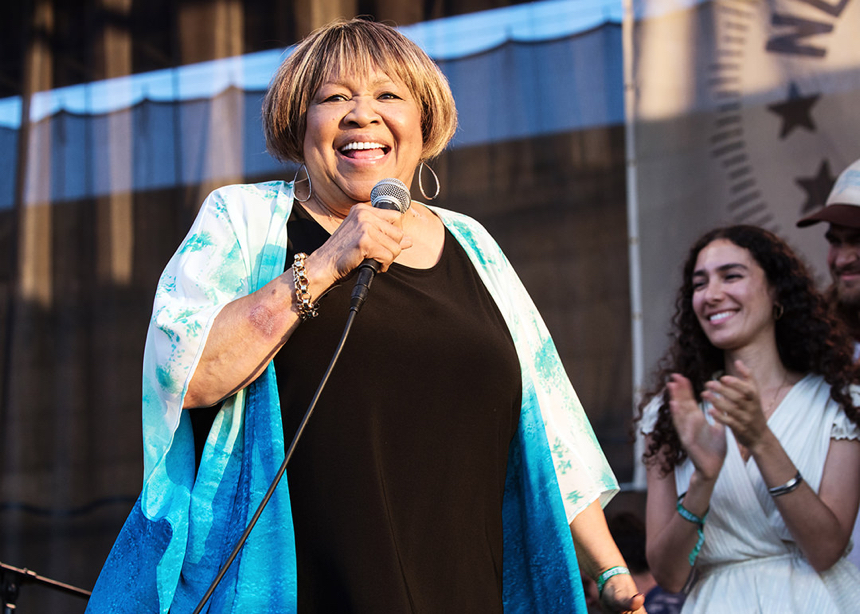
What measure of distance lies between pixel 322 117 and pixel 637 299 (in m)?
2.27

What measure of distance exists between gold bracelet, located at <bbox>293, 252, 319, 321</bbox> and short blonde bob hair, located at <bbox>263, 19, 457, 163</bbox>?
424 mm

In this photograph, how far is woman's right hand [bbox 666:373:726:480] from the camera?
2.44m

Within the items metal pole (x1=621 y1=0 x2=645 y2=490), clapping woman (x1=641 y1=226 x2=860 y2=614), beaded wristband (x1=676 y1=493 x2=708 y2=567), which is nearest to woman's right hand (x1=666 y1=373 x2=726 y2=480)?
clapping woman (x1=641 y1=226 x2=860 y2=614)

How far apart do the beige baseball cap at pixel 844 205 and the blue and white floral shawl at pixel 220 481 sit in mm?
1802

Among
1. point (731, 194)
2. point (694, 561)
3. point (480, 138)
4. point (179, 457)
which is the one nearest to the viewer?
point (179, 457)

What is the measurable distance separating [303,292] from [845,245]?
2.32 m

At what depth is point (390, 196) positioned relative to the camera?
151 centimetres

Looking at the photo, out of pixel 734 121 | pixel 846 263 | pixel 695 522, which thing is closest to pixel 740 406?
pixel 695 522

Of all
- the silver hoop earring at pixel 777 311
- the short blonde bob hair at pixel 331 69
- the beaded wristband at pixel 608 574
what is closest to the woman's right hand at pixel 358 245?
the short blonde bob hair at pixel 331 69

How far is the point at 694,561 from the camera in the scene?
255cm

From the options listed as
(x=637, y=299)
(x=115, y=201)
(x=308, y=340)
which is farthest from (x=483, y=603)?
(x=115, y=201)

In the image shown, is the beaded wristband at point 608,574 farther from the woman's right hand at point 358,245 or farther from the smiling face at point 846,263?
the smiling face at point 846,263

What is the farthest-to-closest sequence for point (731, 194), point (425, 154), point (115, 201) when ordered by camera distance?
point (115, 201), point (731, 194), point (425, 154)

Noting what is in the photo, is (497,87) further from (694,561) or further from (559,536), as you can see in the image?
(559,536)
